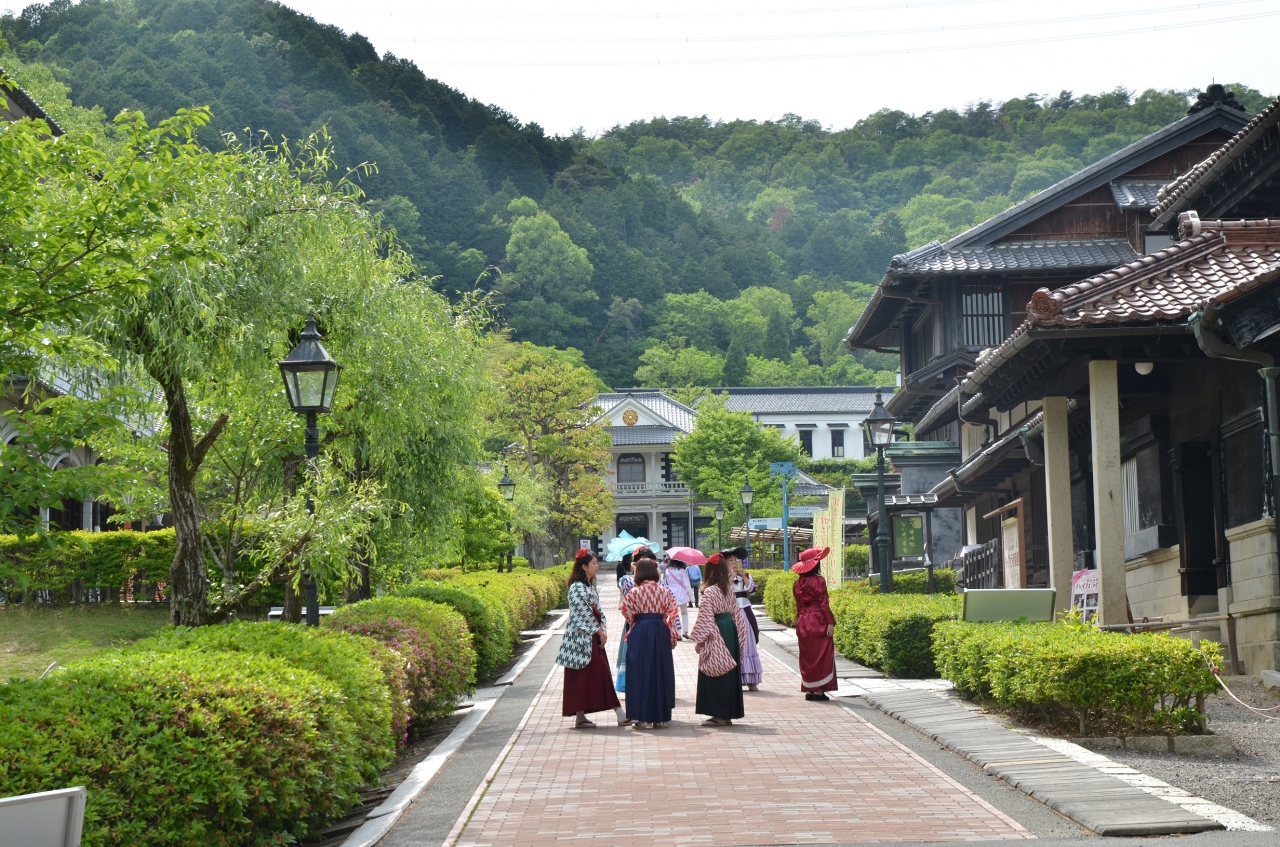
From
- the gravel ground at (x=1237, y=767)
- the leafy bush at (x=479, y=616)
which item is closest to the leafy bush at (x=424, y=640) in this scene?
the leafy bush at (x=479, y=616)

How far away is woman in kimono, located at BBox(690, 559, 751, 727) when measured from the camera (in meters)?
12.5

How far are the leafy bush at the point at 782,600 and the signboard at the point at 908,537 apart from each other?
13.6 m

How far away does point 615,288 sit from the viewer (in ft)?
351

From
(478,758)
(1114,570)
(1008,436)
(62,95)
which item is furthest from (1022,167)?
(478,758)

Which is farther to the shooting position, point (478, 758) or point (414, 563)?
point (414, 563)

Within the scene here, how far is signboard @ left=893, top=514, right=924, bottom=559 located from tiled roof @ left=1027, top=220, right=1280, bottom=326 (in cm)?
3154

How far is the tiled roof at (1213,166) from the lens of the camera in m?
14.4

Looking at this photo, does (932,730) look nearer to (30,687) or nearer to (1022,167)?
(30,687)

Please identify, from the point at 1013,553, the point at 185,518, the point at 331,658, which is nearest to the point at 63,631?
the point at 185,518

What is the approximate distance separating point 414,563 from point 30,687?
43.2 feet

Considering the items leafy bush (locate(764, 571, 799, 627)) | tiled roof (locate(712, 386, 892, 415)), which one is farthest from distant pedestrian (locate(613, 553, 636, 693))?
tiled roof (locate(712, 386, 892, 415))

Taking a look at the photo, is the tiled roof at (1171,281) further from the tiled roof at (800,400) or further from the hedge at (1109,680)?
the tiled roof at (800,400)

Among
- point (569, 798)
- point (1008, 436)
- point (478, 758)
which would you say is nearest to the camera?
point (569, 798)

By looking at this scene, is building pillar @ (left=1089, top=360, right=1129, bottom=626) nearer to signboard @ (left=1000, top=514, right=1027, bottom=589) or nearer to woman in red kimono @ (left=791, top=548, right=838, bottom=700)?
woman in red kimono @ (left=791, top=548, right=838, bottom=700)
